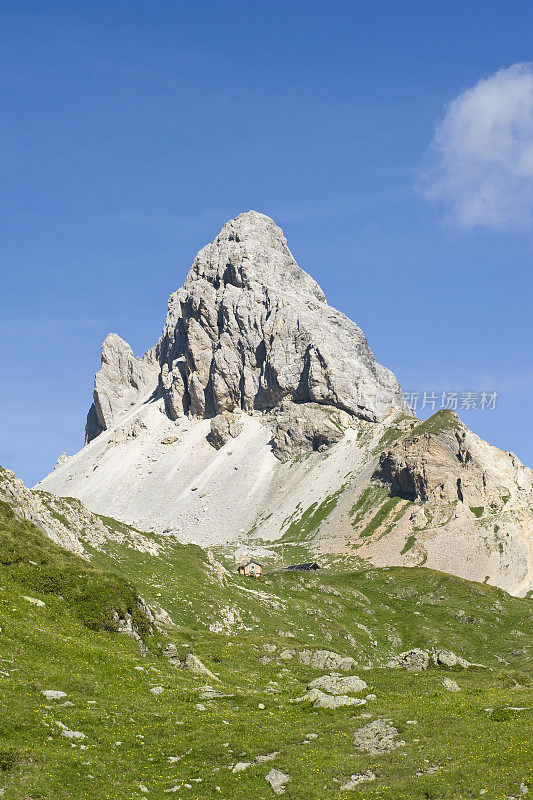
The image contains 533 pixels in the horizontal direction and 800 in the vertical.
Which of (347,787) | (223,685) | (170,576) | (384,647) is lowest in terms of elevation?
(347,787)

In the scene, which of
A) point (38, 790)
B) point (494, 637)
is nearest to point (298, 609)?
point (494, 637)

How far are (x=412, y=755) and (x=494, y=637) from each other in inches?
2930

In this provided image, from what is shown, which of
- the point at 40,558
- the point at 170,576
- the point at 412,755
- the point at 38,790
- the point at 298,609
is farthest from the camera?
the point at 298,609

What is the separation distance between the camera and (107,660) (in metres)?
32.6

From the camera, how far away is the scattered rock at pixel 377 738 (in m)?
26.3

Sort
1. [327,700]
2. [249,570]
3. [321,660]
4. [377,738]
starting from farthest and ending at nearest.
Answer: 1. [249,570]
2. [321,660]
3. [327,700]
4. [377,738]

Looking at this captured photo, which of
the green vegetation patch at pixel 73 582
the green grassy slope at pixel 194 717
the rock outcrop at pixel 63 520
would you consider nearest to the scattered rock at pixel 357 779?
the green grassy slope at pixel 194 717

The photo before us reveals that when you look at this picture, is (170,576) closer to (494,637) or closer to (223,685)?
(223,685)

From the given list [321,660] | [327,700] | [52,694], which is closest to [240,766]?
[327,700]

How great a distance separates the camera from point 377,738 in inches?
1073

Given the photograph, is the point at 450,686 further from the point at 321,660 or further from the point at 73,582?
the point at 73,582

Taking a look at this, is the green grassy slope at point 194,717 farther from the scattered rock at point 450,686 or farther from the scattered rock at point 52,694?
the scattered rock at point 450,686

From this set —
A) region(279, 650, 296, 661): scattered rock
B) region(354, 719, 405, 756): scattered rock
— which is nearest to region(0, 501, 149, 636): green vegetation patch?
region(279, 650, 296, 661): scattered rock

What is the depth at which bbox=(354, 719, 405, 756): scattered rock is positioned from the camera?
2628cm
